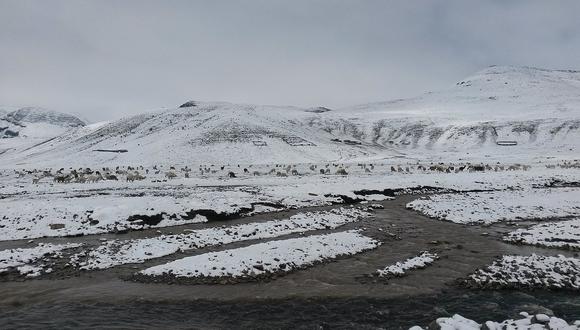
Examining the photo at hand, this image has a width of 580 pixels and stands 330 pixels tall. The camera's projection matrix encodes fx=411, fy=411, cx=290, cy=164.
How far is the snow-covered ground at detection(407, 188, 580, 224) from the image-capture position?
2855cm

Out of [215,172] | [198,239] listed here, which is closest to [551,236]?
[198,239]

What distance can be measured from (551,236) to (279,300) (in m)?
16.0

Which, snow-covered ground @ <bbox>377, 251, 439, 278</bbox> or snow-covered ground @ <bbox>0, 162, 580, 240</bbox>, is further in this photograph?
snow-covered ground @ <bbox>0, 162, 580, 240</bbox>

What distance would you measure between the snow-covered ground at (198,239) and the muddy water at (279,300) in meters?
1.17

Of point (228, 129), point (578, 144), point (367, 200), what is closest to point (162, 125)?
point (228, 129)

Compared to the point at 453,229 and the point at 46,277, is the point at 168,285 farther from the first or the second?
the point at 453,229

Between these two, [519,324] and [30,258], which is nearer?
[519,324]

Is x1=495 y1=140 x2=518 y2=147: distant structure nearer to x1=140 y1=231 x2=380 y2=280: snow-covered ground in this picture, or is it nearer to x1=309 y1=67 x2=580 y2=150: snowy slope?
x1=309 y1=67 x2=580 y2=150: snowy slope

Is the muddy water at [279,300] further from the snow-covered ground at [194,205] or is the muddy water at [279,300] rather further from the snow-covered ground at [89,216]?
the snow-covered ground at [194,205]

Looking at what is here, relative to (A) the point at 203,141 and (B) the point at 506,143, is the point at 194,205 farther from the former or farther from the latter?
(B) the point at 506,143

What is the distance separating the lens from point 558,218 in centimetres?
2812

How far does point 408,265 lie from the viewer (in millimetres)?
17656

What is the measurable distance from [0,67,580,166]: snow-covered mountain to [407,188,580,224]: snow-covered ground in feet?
201

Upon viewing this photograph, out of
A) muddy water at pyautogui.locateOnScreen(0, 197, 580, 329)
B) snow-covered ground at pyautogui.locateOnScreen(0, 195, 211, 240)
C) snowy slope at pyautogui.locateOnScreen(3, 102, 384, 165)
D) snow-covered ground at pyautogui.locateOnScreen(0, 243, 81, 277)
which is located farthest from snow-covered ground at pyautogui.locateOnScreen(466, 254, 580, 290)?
snowy slope at pyautogui.locateOnScreen(3, 102, 384, 165)
